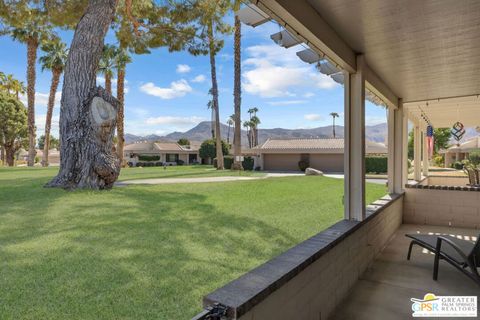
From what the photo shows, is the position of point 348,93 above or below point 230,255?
above

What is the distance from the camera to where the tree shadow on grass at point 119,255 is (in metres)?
3.13

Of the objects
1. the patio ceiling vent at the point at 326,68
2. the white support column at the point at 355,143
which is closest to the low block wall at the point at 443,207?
the white support column at the point at 355,143

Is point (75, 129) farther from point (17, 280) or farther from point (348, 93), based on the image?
point (348, 93)

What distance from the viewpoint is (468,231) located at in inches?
248

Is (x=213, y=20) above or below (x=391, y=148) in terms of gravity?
above

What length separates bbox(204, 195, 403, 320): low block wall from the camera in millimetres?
1824

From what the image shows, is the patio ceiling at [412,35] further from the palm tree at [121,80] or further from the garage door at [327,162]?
the garage door at [327,162]

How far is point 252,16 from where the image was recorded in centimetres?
275

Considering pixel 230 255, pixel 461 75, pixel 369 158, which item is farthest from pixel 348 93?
pixel 369 158

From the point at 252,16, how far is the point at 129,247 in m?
3.61

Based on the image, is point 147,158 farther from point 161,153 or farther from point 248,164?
point 248,164

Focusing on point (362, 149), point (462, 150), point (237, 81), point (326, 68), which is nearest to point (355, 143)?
point (362, 149)

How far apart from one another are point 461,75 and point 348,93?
2.19m

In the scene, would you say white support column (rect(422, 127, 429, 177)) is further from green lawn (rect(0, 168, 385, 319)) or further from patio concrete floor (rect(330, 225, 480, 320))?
patio concrete floor (rect(330, 225, 480, 320))
